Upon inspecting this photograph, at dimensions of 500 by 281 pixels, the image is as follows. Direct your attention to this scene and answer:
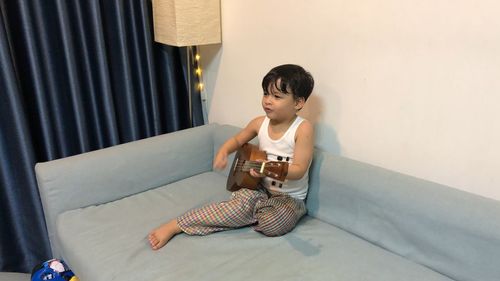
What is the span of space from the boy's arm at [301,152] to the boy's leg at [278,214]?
121 mm

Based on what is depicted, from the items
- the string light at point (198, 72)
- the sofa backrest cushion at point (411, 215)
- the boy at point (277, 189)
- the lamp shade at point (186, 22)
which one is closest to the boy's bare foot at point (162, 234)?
the boy at point (277, 189)

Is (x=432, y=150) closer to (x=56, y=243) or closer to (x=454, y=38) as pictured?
(x=454, y=38)

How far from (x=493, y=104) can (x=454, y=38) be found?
0.80ft

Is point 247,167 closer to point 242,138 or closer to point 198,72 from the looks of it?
point 242,138

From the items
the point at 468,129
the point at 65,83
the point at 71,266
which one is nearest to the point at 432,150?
the point at 468,129

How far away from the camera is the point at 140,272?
117 cm

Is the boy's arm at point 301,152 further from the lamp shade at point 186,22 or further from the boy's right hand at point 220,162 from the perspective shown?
the lamp shade at point 186,22

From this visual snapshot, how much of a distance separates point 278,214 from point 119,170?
2.52 ft

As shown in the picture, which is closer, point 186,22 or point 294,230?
point 294,230

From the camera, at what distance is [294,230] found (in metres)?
1.39

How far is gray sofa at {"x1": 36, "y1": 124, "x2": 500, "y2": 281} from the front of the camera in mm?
1119

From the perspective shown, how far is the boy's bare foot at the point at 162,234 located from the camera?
1296 mm

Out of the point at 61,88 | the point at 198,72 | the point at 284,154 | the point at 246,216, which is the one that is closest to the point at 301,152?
the point at 284,154

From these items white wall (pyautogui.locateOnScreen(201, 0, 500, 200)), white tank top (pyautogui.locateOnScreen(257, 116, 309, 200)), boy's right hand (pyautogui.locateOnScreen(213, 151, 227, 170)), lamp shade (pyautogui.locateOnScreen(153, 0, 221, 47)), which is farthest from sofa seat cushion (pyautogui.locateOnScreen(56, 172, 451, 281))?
lamp shade (pyautogui.locateOnScreen(153, 0, 221, 47))
